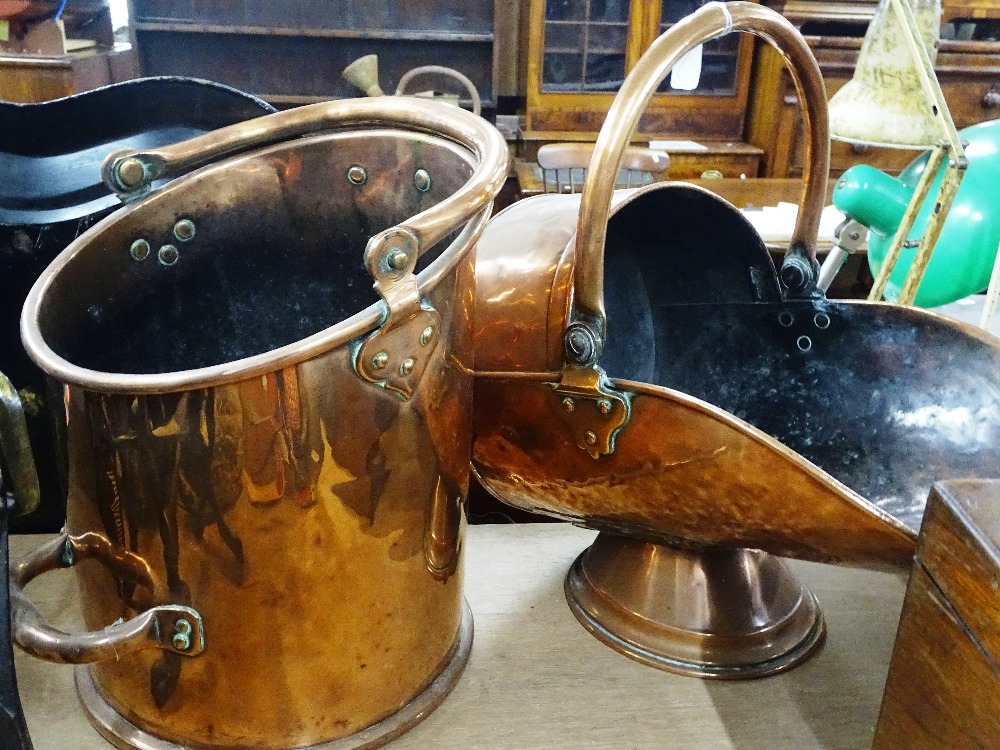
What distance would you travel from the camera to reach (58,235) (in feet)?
2.27

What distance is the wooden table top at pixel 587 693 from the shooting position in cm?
60

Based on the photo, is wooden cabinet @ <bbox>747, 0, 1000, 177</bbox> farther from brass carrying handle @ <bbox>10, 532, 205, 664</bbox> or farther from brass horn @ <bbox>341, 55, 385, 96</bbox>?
brass carrying handle @ <bbox>10, 532, 205, 664</bbox>

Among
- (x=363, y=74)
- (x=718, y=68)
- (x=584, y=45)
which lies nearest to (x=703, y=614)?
(x=363, y=74)

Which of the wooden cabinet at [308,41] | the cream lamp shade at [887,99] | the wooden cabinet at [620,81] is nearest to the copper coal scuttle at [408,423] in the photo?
the cream lamp shade at [887,99]

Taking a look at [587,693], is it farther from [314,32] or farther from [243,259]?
[314,32]

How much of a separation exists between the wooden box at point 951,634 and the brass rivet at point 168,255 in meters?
0.53

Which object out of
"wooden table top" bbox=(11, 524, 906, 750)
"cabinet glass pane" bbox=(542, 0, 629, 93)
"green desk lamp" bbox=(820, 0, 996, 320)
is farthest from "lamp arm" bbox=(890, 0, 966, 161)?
"cabinet glass pane" bbox=(542, 0, 629, 93)

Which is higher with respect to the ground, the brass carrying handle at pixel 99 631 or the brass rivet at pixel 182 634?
the brass carrying handle at pixel 99 631

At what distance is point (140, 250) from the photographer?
614 mm

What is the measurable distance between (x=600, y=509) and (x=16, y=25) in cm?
121

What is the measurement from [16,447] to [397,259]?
0.24m

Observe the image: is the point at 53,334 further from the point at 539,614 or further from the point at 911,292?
the point at 911,292

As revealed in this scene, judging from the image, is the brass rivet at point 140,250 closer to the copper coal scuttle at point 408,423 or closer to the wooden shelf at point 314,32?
the copper coal scuttle at point 408,423

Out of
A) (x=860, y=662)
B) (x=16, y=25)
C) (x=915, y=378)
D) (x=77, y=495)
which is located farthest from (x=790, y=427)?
(x=16, y=25)
